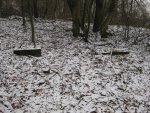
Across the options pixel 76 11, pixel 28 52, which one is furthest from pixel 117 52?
pixel 28 52

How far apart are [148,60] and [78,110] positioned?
241 inches

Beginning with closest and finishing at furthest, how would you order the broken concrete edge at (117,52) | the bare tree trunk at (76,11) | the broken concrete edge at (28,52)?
the broken concrete edge at (28,52) → the broken concrete edge at (117,52) → the bare tree trunk at (76,11)

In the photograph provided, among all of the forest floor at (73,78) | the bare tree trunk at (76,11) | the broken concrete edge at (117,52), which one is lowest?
the forest floor at (73,78)

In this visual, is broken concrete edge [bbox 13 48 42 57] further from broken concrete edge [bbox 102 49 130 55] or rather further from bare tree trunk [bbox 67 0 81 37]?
bare tree trunk [bbox 67 0 81 37]

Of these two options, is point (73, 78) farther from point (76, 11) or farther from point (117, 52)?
point (76, 11)

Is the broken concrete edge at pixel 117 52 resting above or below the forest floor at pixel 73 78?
above

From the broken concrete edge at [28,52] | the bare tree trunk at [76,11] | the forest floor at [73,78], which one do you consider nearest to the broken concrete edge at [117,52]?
the forest floor at [73,78]

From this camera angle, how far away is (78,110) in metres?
6.75

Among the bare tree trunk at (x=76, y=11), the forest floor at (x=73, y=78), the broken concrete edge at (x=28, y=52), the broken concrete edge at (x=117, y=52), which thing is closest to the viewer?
the forest floor at (x=73, y=78)

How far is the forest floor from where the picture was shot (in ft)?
23.0

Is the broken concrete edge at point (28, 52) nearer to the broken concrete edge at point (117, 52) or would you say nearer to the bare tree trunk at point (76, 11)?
the broken concrete edge at point (117, 52)

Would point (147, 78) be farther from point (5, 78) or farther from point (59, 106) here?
point (5, 78)

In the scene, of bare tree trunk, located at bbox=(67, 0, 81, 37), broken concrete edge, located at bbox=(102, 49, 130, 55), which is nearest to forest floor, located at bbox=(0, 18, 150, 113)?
broken concrete edge, located at bbox=(102, 49, 130, 55)

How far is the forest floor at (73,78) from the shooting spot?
7.02 metres
